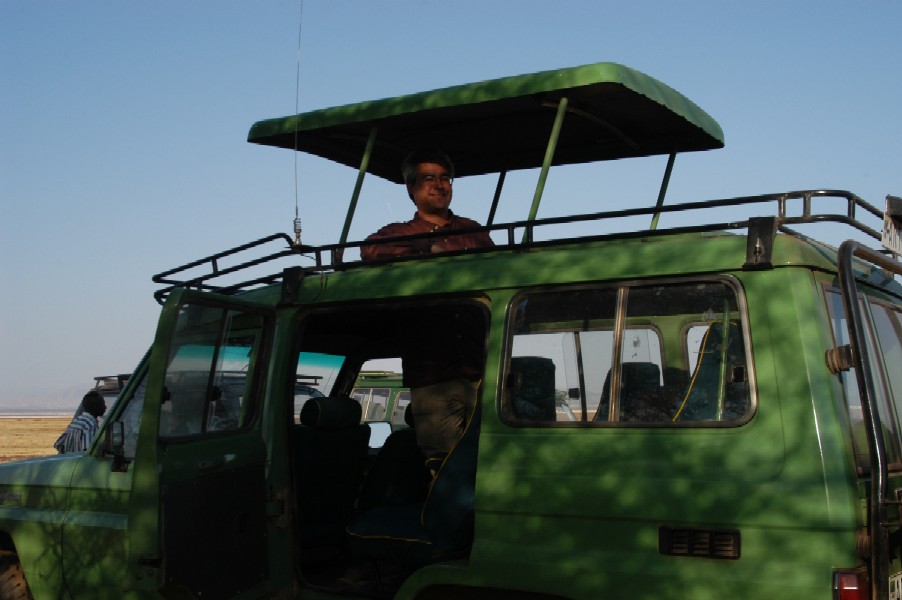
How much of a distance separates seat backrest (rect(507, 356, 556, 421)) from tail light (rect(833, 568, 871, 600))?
4.24ft

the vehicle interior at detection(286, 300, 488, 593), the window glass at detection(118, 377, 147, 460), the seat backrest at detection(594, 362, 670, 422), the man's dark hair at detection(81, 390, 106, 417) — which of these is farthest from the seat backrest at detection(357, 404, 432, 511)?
the man's dark hair at detection(81, 390, 106, 417)

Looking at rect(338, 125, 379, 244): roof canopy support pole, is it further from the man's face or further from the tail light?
the tail light

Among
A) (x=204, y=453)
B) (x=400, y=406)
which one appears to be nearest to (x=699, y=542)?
(x=204, y=453)

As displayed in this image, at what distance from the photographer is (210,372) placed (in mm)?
4641

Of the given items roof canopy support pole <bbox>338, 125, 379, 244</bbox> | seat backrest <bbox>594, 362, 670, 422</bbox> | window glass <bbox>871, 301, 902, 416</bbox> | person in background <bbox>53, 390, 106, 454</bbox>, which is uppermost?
roof canopy support pole <bbox>338, 125, 379, 244</bbox>

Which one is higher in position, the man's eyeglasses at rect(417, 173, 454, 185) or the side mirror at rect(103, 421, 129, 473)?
the man's eyeglasses at rect(417, 173, 454, 185)

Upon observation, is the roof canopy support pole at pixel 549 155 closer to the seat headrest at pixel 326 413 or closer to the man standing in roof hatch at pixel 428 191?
the man standing in roof hatch at pixel 428 191

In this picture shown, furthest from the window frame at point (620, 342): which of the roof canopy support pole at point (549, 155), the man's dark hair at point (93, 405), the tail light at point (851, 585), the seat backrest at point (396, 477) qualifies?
the man's dark hair at point (93, 405)

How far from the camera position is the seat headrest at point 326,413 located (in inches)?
208

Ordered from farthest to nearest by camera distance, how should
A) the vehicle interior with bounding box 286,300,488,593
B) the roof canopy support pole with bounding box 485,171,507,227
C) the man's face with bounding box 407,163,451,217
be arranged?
1. the roof canopy support pole with bounding box 485,171,507,227
2. the man's face with bounding box 407,163,451,217
3. the vehicle interior with bounding box 286,300,488,593

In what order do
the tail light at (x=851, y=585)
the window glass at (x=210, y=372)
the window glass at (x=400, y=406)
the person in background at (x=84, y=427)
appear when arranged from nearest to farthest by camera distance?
1. the tail light at (x=851, y=585)
2. the window glass at (x=210, y=372)
3. the person in background at (x=84, y=427)
4. the window glass at (x=400, y=406)

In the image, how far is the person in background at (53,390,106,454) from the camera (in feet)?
29.9

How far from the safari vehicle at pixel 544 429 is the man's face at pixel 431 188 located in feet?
0.90

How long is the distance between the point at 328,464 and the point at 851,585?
3.28m
